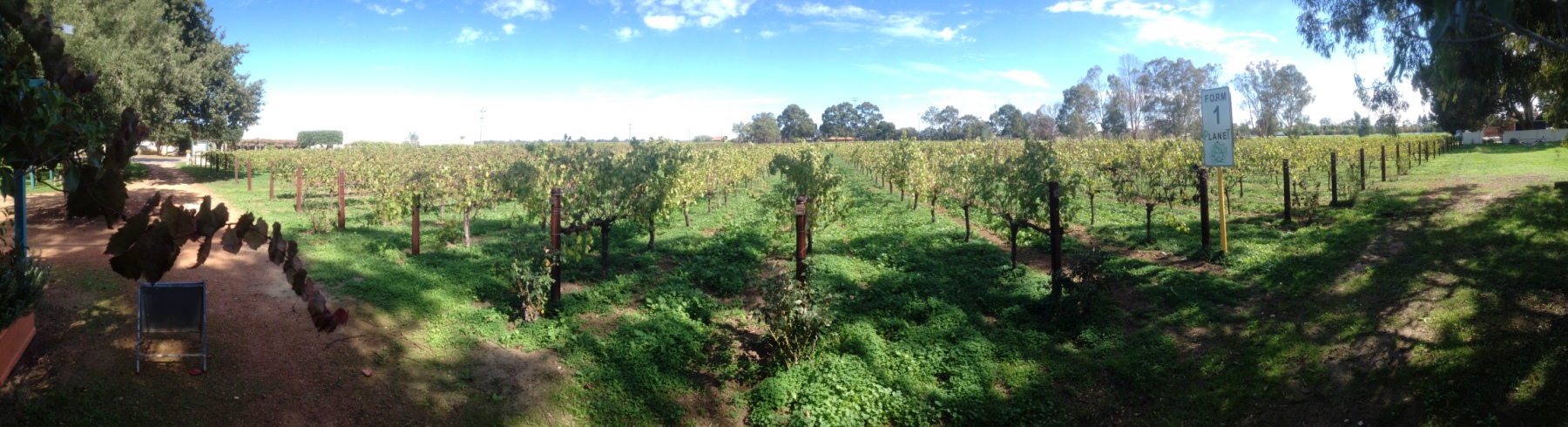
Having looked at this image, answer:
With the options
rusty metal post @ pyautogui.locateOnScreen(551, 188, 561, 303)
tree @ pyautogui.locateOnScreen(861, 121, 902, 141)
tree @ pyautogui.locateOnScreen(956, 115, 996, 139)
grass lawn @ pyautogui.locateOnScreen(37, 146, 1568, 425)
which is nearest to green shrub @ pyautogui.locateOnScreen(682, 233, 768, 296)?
grass lawn @ pyautogui.locateOnScreen(37, 146, 1568, 425)

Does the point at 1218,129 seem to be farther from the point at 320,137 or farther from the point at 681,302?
the point at 320,137

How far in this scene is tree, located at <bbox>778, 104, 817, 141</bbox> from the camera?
91188mm

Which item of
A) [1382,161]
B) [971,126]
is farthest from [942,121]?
[1382,161]

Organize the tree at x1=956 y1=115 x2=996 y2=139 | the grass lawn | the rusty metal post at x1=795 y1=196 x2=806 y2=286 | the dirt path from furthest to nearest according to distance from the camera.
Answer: the tree at x1=956 y1=115 x2=996 y2=139
the rusty metal post at x1=795 y1=196 x2=806 y2=286
the grass lawn
the dirt path

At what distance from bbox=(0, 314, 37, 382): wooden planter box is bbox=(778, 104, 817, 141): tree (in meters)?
84.8

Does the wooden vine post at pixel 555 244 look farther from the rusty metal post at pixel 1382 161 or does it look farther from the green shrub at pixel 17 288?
the rusty metal post at pixel 1382 161

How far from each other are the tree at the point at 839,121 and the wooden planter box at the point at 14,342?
85.9m

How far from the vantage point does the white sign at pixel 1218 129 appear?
9.33 metres

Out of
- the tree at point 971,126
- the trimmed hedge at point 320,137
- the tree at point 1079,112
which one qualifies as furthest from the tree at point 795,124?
the trimmed hedge at point 320,137

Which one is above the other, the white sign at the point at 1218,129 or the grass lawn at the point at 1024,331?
the white sign at the point at 1218,129

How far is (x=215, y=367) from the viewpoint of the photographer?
5586 mm

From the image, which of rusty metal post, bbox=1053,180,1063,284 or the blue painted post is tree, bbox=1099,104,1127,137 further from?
the blue painted post

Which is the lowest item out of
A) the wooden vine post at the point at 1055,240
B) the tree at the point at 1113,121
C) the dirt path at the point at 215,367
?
the dirt path at the point at 215,367

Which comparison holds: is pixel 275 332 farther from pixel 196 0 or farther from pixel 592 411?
Answer: pixel 196 0
